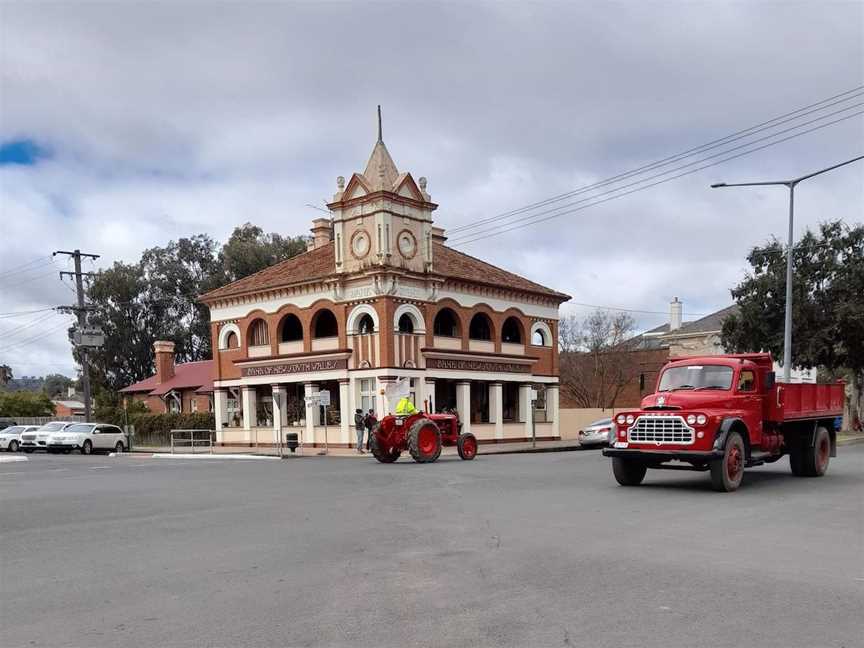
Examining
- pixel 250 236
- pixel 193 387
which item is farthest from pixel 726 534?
pixel 250 236

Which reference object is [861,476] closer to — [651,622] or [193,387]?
[651,622]

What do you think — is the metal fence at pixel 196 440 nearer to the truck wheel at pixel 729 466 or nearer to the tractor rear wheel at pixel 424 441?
the tractor rear wheel at pixel 424 441

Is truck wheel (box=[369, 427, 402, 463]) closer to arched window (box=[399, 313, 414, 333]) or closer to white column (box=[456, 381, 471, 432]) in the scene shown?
arched window (box=[399, 313, 414, 333])

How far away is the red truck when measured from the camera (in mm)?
13828

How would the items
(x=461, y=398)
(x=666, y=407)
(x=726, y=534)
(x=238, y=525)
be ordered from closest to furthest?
(x=726, y=534) → (x=238, y=525) → (x=666, y=407) → (x=461, y=398)

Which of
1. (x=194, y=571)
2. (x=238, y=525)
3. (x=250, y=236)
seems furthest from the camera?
(x=250, y=236)

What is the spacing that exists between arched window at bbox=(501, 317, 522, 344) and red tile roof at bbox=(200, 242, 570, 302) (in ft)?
5.88

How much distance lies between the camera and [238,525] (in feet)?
37.4

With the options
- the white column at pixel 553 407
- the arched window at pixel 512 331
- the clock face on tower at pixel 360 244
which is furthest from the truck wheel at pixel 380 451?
the white column at pixel 553 407

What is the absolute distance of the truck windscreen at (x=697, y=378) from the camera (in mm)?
15219

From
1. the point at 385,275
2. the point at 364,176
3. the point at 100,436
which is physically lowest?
the point at 100,436

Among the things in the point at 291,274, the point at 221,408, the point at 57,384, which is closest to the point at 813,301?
the point at 291,274

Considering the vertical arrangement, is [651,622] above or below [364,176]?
below

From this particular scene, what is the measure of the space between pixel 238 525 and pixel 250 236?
2426 inches
